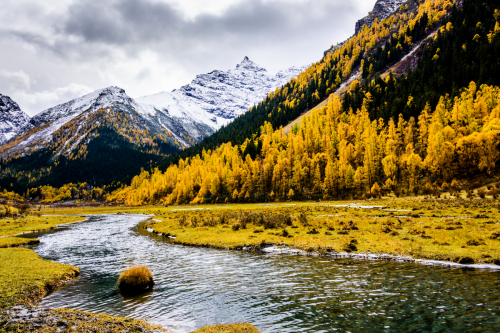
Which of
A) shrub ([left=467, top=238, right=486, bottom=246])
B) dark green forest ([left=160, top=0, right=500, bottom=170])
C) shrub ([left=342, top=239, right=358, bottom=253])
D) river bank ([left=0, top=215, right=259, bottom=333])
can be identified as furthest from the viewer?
dark green forest ([left=160, top=0, right=500, bottom=170])


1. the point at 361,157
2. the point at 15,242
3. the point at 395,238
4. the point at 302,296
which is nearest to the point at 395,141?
the point at 361,157

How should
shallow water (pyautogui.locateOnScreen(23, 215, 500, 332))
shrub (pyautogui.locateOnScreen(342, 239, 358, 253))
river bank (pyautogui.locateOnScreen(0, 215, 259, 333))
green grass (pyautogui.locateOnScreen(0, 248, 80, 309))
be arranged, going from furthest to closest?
shrub (pyautogui.locateOnScreen(342, 239, 358, 253)) < green grass (pyautogui.locateOnScreen(0, 248, 80, 309)) < shallow water (pyautogui.locateOnScreen(23, 215, 500, 332)) < river bank (pyautogui.locateOnScreen(0, 215, 259, 333))

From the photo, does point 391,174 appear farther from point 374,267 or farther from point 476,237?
point 374,267

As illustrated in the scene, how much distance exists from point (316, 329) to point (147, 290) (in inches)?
456

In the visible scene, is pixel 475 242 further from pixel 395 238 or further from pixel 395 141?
pixel 395 141

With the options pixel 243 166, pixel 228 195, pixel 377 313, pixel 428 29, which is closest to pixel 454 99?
pixel 243 166

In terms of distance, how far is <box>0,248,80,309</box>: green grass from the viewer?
14781 mm

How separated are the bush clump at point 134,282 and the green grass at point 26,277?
476 cm

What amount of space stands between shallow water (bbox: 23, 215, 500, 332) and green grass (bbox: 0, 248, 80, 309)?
1145 millimetres

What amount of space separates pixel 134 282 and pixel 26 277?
26.7 feet

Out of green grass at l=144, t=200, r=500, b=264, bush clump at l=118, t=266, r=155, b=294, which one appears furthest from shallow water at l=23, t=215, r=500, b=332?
green grass at l=144, t=200, r=500, b=264

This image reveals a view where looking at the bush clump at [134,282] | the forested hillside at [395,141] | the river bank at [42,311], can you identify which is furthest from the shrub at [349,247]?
the forested hillside at [395,141]

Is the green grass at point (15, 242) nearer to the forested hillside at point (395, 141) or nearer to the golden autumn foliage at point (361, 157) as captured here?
the forested hillside at point (395, 141)

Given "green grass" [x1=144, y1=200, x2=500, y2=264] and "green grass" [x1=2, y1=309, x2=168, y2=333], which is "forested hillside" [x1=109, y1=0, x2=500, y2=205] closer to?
"green grass" [x1=144, y1=200, x2=500, y2=264]
